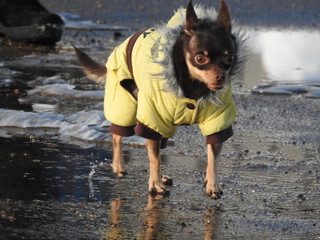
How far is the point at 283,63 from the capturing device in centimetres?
1181

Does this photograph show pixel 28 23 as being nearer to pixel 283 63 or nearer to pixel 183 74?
pixel 283 63

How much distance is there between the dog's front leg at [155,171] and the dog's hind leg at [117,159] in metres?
0.47

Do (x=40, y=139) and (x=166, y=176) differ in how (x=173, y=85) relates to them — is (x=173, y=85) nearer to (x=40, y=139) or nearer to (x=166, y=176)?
(x=166, y=176)

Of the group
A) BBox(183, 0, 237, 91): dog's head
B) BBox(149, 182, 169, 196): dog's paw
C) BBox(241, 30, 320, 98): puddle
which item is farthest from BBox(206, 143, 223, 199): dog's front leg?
BBox(241, 30, 320, 98): puddle

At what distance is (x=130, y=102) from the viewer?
6.34m

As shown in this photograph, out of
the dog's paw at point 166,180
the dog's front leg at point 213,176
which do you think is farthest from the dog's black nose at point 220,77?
the dog's paw at point 166,180

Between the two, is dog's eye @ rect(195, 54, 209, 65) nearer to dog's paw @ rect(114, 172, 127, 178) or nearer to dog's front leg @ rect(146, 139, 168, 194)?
dog's front leg @ rect(146, 139, 168, 194)

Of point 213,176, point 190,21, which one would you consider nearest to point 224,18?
point 190,21

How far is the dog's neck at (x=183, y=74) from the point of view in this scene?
5.74 meters

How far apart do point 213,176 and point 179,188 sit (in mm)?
313

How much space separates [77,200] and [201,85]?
3.51 ft

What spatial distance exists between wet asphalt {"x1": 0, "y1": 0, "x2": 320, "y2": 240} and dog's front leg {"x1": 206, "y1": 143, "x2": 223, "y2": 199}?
64 millimetres

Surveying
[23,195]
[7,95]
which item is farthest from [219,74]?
[7,95]

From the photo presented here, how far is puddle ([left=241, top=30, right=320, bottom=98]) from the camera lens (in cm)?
1018
